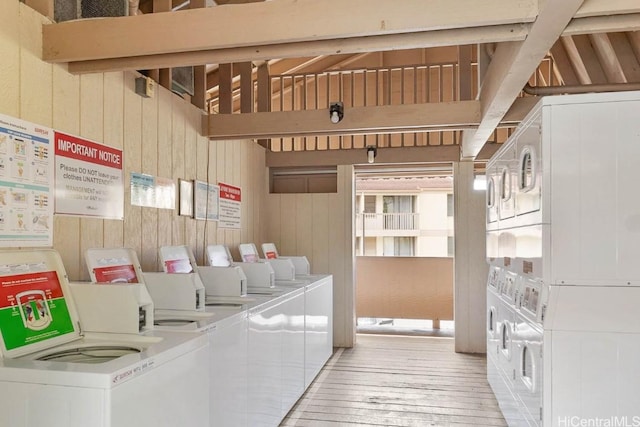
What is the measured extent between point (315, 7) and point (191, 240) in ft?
7.28

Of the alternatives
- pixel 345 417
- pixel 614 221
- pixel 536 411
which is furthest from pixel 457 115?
pixel 345 417

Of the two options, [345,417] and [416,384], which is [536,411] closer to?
[345,417]

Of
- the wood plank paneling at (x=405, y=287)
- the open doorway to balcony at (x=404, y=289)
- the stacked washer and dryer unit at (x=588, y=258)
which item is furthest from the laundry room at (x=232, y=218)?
the wood plank paneling at (x=405, y=287)

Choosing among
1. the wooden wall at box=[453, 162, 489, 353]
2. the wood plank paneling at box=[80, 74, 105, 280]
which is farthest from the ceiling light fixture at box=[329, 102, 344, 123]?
the wooden wall at box=[453, 162, 489, 353]

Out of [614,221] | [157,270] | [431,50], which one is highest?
[431,50]

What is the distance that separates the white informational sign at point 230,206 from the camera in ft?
13.8

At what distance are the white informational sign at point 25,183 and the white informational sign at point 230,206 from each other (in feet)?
6.49

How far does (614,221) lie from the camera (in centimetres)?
207

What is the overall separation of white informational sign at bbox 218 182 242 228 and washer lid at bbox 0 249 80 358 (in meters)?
2.04

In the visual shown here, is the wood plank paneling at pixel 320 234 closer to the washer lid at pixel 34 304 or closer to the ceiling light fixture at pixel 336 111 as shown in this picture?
the ceiling light fixture at pixel 336 111

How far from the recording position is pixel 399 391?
158 inches

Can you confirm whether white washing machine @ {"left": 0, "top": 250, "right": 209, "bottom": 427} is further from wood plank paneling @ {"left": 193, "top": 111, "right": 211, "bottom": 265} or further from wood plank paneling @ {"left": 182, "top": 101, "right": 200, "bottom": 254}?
wood plank paneling @ {"left": 193, "top": 111, "right": 211, "bottom": 265}

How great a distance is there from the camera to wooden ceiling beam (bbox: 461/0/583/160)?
1746 mm

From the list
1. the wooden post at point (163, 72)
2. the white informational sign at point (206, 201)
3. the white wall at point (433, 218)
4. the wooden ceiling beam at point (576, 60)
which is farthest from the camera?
the white wall at point (433, 218)
